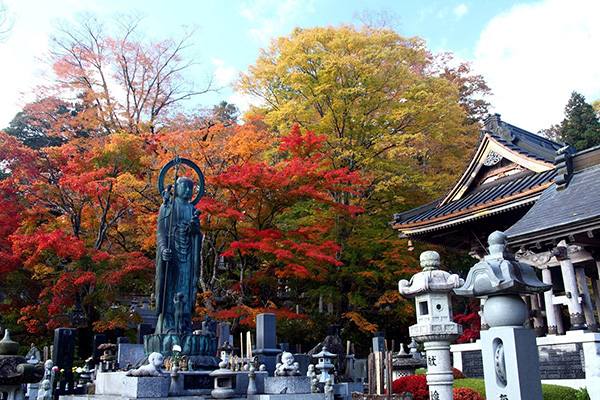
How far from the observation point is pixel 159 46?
30828 millimetres

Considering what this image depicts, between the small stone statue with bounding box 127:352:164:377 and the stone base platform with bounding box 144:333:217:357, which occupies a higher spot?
the stone base platform with bounding box 144:333:217:357

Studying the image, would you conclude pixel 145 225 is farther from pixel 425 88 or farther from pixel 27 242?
pixel 425 88

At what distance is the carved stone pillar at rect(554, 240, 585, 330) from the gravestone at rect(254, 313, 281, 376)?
705 cm

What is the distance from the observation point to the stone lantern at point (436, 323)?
24.0 ft

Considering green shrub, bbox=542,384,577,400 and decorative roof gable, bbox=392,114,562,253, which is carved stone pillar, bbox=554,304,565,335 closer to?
green shrub, bbox=542,384,577,400

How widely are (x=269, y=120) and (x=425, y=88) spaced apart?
284 inches

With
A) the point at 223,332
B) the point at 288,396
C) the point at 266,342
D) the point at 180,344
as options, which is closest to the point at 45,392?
the point at 180,344

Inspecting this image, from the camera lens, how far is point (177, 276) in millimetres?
11375

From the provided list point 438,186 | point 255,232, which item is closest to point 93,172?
point 255,232

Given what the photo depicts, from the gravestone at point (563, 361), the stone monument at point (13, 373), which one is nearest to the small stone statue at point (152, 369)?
the stone monument at point (13, 373)

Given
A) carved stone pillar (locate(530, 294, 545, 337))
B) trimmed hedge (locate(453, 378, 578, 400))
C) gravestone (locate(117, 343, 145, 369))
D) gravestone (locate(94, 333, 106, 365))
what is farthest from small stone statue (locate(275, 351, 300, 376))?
gravestone (locate(94, 333, 106, 365))

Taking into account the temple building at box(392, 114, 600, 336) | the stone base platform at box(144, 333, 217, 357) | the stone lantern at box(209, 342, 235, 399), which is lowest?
the stone lantern at box(209, 342, 235, 399)

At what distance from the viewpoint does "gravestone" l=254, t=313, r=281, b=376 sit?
1245 cm

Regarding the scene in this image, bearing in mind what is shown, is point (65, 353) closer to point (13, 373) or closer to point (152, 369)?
point (152, 369)
